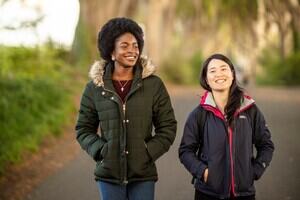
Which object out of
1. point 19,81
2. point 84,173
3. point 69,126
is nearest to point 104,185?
point 84,173

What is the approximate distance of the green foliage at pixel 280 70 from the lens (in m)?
28.2

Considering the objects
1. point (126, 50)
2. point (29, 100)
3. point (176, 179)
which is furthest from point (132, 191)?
point (29, 100)

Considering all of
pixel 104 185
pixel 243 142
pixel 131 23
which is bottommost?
pixel 104 185

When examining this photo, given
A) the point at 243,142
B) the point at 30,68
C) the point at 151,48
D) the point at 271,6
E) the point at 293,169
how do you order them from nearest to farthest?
the point at 243,142, the point at 293,169, the point at 30,68, the point at 271,6, the point at 151,48

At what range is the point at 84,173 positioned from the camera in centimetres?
891

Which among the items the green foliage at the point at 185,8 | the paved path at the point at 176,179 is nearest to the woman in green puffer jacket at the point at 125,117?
the paved path at the point at 176,179

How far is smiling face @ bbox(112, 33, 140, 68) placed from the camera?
435cm

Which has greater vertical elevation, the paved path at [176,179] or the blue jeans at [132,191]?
the blue jeans at [132,191]

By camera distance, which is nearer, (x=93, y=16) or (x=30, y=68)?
(x=30, y=68)

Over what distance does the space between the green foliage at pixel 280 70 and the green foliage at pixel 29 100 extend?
14.8 meters

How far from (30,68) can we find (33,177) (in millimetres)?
7266

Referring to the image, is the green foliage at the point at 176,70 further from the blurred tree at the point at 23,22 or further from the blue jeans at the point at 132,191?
the blue jeans at the point at 132,191

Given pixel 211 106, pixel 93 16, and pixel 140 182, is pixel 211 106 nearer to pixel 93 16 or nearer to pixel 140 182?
pixel 140 182

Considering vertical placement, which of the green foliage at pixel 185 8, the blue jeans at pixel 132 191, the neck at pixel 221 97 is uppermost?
the green foliage at pixel 185 8
